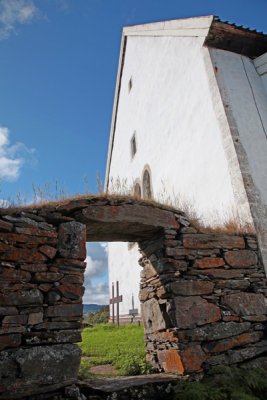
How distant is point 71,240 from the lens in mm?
3953

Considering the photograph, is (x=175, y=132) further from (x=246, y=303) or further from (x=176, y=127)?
(x=246, y=303)

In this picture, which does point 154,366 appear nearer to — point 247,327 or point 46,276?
point 247,327

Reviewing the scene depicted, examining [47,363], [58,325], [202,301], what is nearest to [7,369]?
[47,363]

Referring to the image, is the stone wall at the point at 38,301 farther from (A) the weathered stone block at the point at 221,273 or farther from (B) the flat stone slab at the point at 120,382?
(A) the weathered stone block at the point at 221,273

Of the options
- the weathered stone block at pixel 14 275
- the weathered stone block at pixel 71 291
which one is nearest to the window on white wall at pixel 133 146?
the weathered stone block at pixel 71 291

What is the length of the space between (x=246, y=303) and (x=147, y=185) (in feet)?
22.9

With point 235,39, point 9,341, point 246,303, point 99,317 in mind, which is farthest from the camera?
point 99,317

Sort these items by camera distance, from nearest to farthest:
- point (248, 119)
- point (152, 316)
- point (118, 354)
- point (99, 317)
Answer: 1. point (152, 316)
2. point (118, 354)
3. point (248, 119)
4. point (99, 317)

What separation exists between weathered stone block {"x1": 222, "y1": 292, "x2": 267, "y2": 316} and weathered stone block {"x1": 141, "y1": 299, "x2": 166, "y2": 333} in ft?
3.38

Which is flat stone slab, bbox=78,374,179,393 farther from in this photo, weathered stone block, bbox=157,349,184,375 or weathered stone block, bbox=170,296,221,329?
weathered stone block, bbox=170,296,221,329

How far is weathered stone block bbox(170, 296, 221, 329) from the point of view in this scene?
4.14 meters

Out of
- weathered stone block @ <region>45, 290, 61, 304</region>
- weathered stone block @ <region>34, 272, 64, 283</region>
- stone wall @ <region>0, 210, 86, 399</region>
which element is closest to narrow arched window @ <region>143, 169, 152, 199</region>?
stone wall @ <region>0, 210, 86, 399</region>

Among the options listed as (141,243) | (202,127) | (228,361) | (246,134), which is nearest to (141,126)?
(202,127)

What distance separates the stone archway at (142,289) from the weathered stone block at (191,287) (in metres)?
0.01
